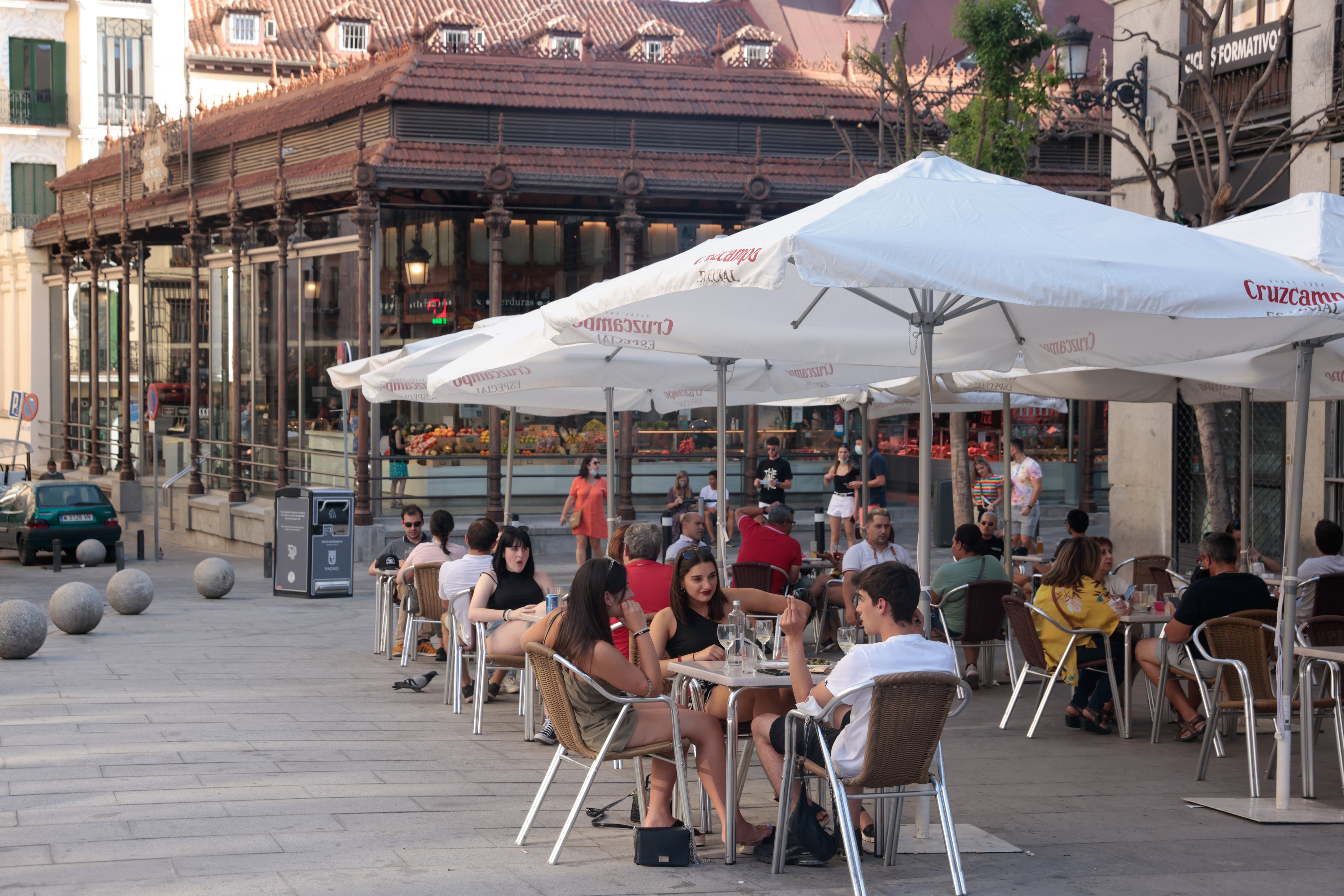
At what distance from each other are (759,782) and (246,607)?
1021cm

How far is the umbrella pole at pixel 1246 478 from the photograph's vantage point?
10.5 meters

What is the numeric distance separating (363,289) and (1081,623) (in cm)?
1543

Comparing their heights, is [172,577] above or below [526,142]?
below

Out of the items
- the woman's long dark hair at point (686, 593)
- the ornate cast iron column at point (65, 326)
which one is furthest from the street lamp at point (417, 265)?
the woman's long dark hair at point (686, 593)

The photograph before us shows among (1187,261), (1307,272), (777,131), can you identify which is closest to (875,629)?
(1187,261)

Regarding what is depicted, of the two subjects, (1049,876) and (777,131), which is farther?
(777,131)

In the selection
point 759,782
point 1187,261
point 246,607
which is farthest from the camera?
point 246,607

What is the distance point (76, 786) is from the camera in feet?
23.4

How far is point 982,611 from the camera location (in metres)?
10.2

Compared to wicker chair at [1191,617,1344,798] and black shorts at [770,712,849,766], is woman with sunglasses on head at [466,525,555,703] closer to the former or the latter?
black shorts at [770,712,849,766]

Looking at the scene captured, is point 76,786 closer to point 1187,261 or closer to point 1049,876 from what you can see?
point 1049,876

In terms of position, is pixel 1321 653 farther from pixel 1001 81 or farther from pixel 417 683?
pixel 1001 81

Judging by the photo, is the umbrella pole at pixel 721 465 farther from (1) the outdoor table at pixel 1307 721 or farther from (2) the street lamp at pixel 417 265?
(2) the street lamp at pixel 417 265

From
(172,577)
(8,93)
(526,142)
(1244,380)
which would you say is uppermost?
(8,93)
